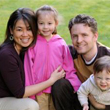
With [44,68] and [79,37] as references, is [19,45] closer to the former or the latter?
[44,68]

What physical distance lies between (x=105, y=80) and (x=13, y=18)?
1.18 meters

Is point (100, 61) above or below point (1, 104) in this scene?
above

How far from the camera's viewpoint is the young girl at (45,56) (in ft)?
10.7

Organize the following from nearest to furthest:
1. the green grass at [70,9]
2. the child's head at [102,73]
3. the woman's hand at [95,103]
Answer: the child's head at [102,73], the woman's hand at [95,103], the green grass at [70,9]

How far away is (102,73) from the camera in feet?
9.64

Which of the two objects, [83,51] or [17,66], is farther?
[83,51]

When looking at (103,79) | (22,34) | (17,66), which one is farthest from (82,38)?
(17,66)

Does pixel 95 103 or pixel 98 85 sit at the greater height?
pixel 98 85

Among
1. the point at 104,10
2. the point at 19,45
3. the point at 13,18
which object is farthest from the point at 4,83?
the point at 104,10

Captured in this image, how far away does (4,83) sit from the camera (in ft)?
10.4

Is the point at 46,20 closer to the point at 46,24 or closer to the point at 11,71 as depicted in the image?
the point at 46,24

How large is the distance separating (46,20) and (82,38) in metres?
0.45

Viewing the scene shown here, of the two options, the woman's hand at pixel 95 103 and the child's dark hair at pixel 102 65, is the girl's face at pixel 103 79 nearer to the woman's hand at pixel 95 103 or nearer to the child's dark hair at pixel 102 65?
the child's dark hair at pixel 102 65

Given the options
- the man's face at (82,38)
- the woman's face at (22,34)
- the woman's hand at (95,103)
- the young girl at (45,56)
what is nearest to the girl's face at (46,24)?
the young girl at (45,56)
